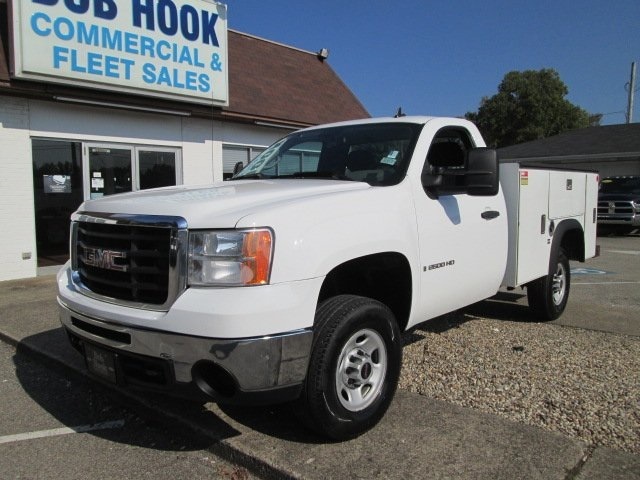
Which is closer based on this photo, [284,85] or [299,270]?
[299,270]

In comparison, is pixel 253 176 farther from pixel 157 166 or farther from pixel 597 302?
pixel 157 166

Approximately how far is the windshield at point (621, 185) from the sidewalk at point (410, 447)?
726 inches

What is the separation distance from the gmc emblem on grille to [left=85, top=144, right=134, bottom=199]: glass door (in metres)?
6.82

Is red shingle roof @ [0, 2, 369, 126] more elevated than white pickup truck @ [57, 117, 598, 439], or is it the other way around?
red shingle roof @ [0, 2, 369, 126]

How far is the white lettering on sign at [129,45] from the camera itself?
8445mm

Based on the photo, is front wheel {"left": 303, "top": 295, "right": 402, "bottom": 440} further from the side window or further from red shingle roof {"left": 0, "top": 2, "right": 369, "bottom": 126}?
red shingle roof {"left": 0, "top": 2, "right": 369, "bottom": 126}

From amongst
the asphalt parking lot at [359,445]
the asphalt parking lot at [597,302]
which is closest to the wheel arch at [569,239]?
the asphalt parking lot at [597,302]

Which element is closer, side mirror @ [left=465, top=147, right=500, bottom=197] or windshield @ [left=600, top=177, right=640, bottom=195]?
side mirror @ [left=465, top=147, right=500, bottom=197]

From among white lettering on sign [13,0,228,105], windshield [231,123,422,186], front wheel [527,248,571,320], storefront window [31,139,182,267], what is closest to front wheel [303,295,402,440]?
windshield [231,123,422,186]

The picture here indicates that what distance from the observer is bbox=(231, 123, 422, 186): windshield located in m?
3.89

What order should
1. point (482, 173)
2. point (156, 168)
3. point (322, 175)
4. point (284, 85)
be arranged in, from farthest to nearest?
point (284, 85) < point (156, 168) < point (322, 175) < point (482, 173)

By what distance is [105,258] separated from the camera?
3.17 meters

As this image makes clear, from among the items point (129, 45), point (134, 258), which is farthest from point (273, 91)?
point (134, 258)

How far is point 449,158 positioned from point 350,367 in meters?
2.18
